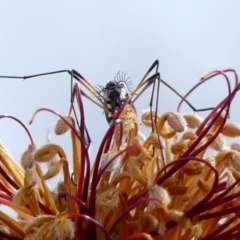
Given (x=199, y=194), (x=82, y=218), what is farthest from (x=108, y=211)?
(x=199, y=194)

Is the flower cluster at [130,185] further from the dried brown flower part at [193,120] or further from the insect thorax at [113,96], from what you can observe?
Answer: the insect thorax at [113,96]

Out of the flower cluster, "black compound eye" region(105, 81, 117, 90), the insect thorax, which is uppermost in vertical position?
"black compound eye" region(105, 81, 117, 90)

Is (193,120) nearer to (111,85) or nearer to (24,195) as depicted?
(111,85)

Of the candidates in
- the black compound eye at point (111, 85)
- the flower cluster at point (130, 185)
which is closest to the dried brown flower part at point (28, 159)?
the flower cluster at point (130, 185)

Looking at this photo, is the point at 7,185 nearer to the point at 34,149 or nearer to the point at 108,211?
the point at 34,149

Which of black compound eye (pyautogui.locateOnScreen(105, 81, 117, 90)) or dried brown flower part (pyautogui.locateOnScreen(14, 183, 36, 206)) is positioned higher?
black compound eye (pyautogui.locateOnScreen(105, 81, 117, 90))

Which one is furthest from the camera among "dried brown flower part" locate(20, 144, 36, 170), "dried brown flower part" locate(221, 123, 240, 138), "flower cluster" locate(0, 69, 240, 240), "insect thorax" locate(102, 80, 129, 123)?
"insect thorax" locate(102, 80, 129, 123)

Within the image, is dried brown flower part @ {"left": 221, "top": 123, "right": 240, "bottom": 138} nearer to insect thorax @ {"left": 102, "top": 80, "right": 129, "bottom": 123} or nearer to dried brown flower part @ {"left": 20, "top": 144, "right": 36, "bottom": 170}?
insect thorax @ {"left": 102, "top": 80, "right": 129, "bottom": 123}

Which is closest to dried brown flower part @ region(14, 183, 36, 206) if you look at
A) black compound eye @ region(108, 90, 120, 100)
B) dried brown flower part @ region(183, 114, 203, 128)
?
dried brown flower part @ region(183, 114, 203, 128)

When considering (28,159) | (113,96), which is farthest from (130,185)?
(113,96)
